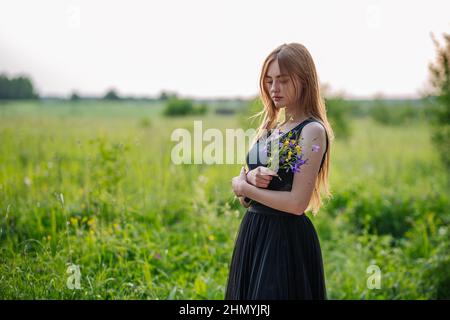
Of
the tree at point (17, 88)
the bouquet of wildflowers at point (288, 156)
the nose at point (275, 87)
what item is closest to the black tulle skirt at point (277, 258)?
the bouquet of wildflowers at point (288, 156)

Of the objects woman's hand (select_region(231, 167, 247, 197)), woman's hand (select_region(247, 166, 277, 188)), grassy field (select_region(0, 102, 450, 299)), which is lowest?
grassy field (select_region(0, 102, 450, 299))

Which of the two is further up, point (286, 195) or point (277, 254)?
point (286, 195)

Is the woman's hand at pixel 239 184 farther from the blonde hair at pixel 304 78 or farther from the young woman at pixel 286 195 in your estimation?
the blonde hair at pixel 304 78

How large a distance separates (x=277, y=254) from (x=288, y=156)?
0.56m

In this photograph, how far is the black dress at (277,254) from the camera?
2340 mm

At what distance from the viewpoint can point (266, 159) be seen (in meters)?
2.38

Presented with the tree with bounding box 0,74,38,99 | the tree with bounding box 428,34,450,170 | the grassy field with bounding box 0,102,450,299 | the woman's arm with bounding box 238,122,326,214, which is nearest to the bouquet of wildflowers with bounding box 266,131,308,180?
the woman's arm with bounding box 238,122,326,214

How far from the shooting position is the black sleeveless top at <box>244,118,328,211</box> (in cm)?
231

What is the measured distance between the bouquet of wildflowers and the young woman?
1.2 inches

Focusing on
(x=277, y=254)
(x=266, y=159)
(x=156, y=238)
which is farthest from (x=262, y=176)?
(x=156, y=238)

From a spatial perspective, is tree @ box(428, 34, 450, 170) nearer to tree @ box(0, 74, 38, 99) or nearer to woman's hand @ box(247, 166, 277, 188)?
woman's hand @ box(247, 166, 277, 188)

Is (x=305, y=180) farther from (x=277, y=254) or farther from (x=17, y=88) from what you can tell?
(x=17, y=88)

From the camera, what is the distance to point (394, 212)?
638 cm
